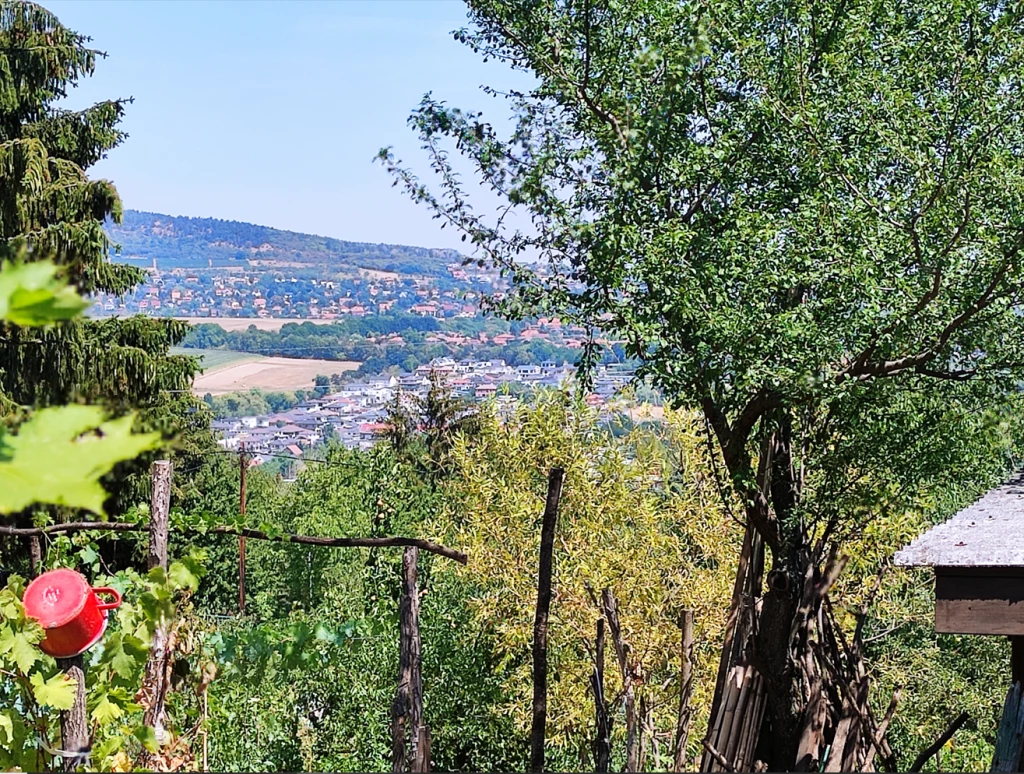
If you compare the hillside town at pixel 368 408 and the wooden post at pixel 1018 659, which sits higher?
the wooden post at pixel 1018 659

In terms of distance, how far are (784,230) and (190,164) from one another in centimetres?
6722

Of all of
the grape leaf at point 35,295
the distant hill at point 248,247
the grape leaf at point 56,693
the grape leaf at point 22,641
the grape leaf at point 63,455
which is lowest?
the grape leaf at point 56,693

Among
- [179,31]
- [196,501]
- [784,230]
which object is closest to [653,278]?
[784,230]

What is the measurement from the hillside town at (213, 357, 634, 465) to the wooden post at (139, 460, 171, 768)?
6.62 m

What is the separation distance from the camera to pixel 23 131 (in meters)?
9.79

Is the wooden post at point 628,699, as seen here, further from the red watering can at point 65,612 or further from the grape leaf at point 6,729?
the grape leaf at point 6,729

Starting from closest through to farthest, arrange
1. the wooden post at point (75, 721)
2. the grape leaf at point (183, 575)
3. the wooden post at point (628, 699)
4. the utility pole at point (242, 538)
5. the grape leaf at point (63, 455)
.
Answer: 1. the grape leaf at point (63, 455)
2. the wooden post at point (75, 721)
3. the grape leaf at point (183, 575)
4. the wooden post at point (628, 699)
5. the utility pole at point (242, 538)

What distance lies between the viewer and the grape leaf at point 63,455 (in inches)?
10.2

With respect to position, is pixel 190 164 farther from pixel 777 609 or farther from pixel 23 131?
pixel 777 609

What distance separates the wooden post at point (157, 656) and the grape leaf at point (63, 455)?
228 cm

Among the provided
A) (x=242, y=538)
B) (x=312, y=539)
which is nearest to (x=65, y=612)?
(x=312, y=539)

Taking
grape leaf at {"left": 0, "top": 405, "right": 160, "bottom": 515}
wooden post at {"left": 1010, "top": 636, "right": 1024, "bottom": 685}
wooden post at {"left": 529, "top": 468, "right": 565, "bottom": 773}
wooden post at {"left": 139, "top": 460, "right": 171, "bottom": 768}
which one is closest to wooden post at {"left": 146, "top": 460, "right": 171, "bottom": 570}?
wooden post at {"left": 139, "top": 460, "right": 171, "bottom": 768}

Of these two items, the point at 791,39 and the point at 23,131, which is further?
the point at 23,131

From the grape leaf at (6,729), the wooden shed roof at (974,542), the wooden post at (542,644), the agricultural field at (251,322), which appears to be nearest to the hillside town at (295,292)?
the agricultural field at (251,322)
